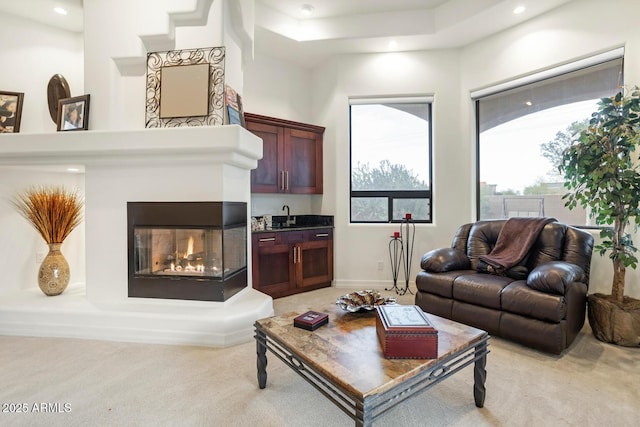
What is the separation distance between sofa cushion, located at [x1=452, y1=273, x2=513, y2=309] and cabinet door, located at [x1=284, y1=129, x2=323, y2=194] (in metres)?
2.28

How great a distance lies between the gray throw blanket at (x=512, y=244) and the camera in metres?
2.78

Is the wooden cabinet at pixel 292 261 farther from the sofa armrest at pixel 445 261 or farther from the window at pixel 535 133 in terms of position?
the window at pixel 535 133

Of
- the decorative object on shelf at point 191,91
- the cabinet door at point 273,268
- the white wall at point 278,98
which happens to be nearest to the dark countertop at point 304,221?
the white wall at point 278,98

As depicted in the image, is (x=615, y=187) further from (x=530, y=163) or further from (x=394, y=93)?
(x=394, y=93)

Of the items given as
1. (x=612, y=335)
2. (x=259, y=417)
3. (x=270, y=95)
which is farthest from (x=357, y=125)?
(x=259, y=417)

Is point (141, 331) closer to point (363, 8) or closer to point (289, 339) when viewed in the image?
point (289, 339)

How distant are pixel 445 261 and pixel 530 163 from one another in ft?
5.59

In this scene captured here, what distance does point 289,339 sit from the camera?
5.13 ft

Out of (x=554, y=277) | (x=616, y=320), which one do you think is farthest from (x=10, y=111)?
(x=616, y=320)

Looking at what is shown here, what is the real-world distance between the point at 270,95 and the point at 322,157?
3.65 ft

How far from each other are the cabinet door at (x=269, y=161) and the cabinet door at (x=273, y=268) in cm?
73

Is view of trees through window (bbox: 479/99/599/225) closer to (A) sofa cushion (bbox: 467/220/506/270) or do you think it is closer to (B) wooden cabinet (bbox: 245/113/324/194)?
(A) sofa cushion (bbox: 467/220/506/270)

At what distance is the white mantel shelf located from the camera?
8.00ft

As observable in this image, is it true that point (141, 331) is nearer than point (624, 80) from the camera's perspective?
Yes
